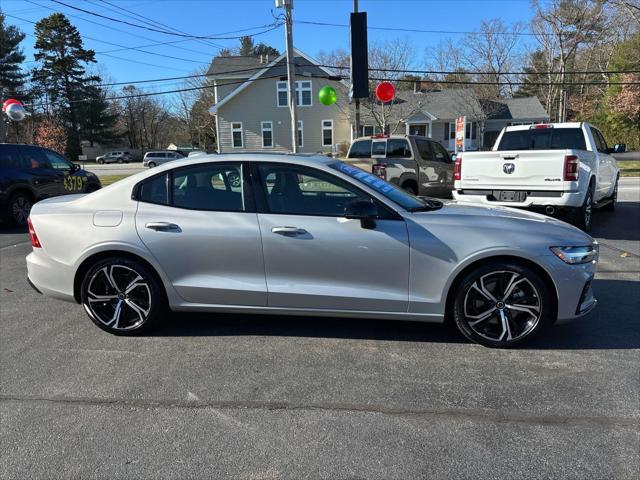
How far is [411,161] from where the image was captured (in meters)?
11.8

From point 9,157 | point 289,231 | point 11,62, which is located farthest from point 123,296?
point 11,62

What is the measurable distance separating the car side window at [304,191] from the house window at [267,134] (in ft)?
109

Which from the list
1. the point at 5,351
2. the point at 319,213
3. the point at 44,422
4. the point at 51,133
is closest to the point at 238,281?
the point at 319,213

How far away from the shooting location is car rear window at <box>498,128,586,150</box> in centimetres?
927

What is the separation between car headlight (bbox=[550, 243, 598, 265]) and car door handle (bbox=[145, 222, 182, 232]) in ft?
9.76

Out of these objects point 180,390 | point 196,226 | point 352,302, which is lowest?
point 180,390

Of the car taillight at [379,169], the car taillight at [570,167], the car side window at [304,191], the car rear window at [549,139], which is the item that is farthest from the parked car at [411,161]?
the car side window at [304,191]

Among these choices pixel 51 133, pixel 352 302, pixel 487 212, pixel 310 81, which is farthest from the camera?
pixel 51 133

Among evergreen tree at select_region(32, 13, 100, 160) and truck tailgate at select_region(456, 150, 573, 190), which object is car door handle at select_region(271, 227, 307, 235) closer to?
truck tailgate at select_region(456, 150, 573, 190)

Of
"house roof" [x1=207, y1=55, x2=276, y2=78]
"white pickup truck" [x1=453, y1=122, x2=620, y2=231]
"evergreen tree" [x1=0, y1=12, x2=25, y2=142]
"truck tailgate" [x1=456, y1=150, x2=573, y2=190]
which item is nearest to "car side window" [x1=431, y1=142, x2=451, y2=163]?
"white pickup truck" [x1=453, y1=122, x2=620, y2=231]

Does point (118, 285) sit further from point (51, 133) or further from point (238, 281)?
point (51, 133)

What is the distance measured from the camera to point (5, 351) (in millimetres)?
3996

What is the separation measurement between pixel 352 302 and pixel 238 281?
3.13 feet

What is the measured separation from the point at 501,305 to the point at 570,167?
4.68 m
